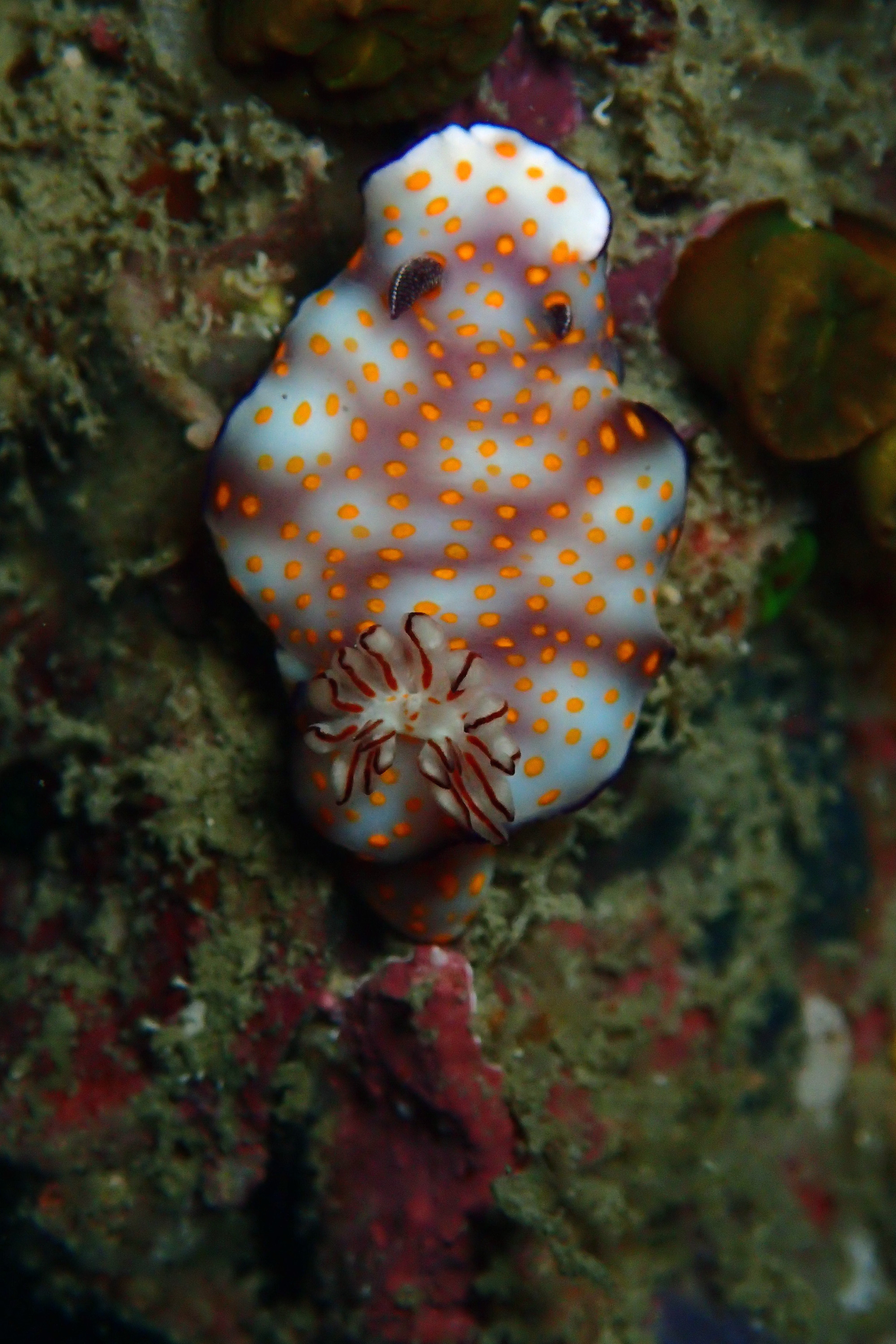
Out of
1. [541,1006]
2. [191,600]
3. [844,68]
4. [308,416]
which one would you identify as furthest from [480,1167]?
[844,68]

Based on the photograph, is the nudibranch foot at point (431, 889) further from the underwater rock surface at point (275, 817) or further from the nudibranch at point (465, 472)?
the nudibranch at point (465, 472)

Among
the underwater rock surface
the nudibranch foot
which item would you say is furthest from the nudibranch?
the underwater rock surface

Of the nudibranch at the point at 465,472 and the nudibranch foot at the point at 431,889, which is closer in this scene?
the nudibranch at the point at 465,472

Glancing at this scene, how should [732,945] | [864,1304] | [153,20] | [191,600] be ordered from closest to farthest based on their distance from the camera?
[153,20] → [191,600] → [732,945] → [864,1304]

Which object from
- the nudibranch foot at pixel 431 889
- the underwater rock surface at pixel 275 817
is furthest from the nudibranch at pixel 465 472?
the underwater rock surface at pixel 275 817

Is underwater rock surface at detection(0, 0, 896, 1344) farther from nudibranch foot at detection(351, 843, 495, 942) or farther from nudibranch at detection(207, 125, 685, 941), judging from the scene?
nudibranch at detection(207, 125, 685, 941)

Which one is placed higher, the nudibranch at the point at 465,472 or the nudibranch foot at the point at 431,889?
the nudibranch at the point at 465,472

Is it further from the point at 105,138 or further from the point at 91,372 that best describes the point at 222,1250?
the point at 105,138
